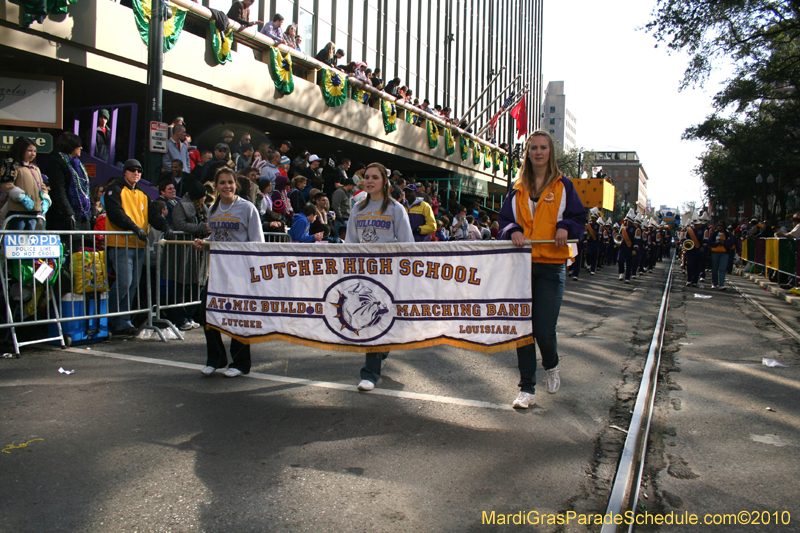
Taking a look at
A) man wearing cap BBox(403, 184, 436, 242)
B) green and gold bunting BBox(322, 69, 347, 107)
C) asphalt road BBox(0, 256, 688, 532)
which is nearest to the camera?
asphalt road BBox(0, 256, 688, 532)

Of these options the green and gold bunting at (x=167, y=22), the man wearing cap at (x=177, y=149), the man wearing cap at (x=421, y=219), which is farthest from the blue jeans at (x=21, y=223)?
the green and gold bunting at (x=167, y=22)

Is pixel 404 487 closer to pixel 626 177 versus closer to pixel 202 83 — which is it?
pixel 202 83

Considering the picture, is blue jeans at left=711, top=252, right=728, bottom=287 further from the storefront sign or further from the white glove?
the white glove

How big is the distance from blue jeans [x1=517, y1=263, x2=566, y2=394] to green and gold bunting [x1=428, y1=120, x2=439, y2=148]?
21592 millimetres

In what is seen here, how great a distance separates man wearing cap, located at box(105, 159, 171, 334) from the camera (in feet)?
23.8

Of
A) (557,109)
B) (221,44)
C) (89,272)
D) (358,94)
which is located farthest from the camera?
(557,109)

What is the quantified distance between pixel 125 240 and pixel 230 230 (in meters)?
2.31

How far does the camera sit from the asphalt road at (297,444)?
9.78 feet

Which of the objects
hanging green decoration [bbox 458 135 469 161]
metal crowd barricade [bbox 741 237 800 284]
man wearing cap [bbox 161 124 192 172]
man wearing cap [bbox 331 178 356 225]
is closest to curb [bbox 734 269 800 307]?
metal crowd barricade [bbox 741 237 800 284]

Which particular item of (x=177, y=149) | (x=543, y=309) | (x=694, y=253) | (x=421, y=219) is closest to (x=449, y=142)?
(x=694, y=253)

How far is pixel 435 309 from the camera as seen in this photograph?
4.78 meters

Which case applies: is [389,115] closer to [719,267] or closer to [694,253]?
[694,253]

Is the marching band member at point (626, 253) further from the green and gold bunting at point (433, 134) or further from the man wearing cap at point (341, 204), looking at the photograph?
the man wearing cap at point (341, 204)

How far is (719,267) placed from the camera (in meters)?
18.0
